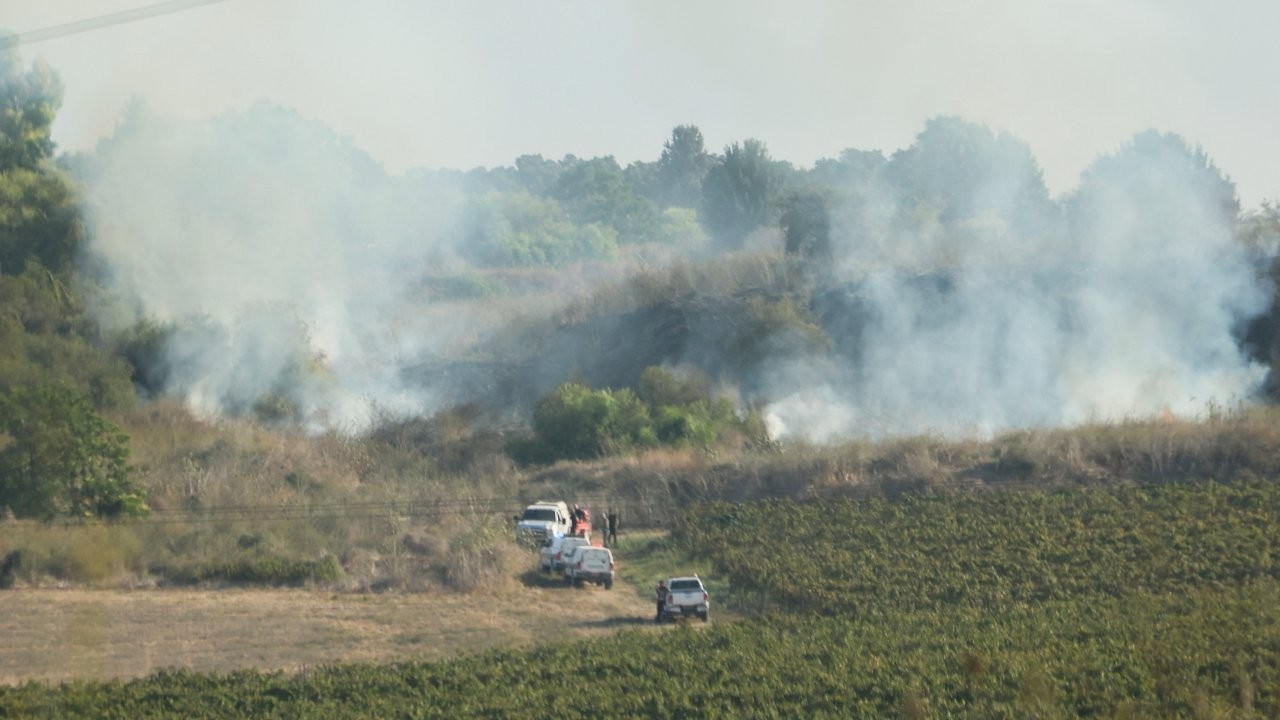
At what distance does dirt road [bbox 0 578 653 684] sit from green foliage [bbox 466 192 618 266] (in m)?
70.2

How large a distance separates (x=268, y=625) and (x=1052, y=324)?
1390 inches

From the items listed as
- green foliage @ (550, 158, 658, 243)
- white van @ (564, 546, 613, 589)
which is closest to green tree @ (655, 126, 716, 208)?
green foliage @ (550, 158, 658, 243)

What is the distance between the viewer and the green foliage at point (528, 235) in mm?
110375

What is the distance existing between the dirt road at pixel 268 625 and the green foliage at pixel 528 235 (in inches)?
2762

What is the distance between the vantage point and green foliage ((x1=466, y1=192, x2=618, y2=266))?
110375 mm

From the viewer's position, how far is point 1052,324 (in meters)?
62.6

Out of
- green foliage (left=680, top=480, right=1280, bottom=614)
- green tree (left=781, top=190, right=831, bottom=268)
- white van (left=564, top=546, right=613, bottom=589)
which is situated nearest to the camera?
green foliage (left=680, top=480, right=1280, bottom=614)

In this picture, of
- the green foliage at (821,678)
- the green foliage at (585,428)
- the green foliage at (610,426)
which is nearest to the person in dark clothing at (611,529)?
the green foliage at (610,426)

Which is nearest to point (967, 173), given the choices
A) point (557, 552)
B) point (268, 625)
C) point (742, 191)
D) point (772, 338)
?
point (742, 191)

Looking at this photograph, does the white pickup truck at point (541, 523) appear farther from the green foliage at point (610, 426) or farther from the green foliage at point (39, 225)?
the green foliage at point (39, 225)

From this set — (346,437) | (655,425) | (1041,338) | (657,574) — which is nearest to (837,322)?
(1041,338)

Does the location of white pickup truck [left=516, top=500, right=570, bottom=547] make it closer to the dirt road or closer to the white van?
the dirt road

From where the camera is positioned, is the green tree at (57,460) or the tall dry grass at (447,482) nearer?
the tall dry grass at (447,482)

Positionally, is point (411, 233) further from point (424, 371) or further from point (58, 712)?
point (58, 712)
